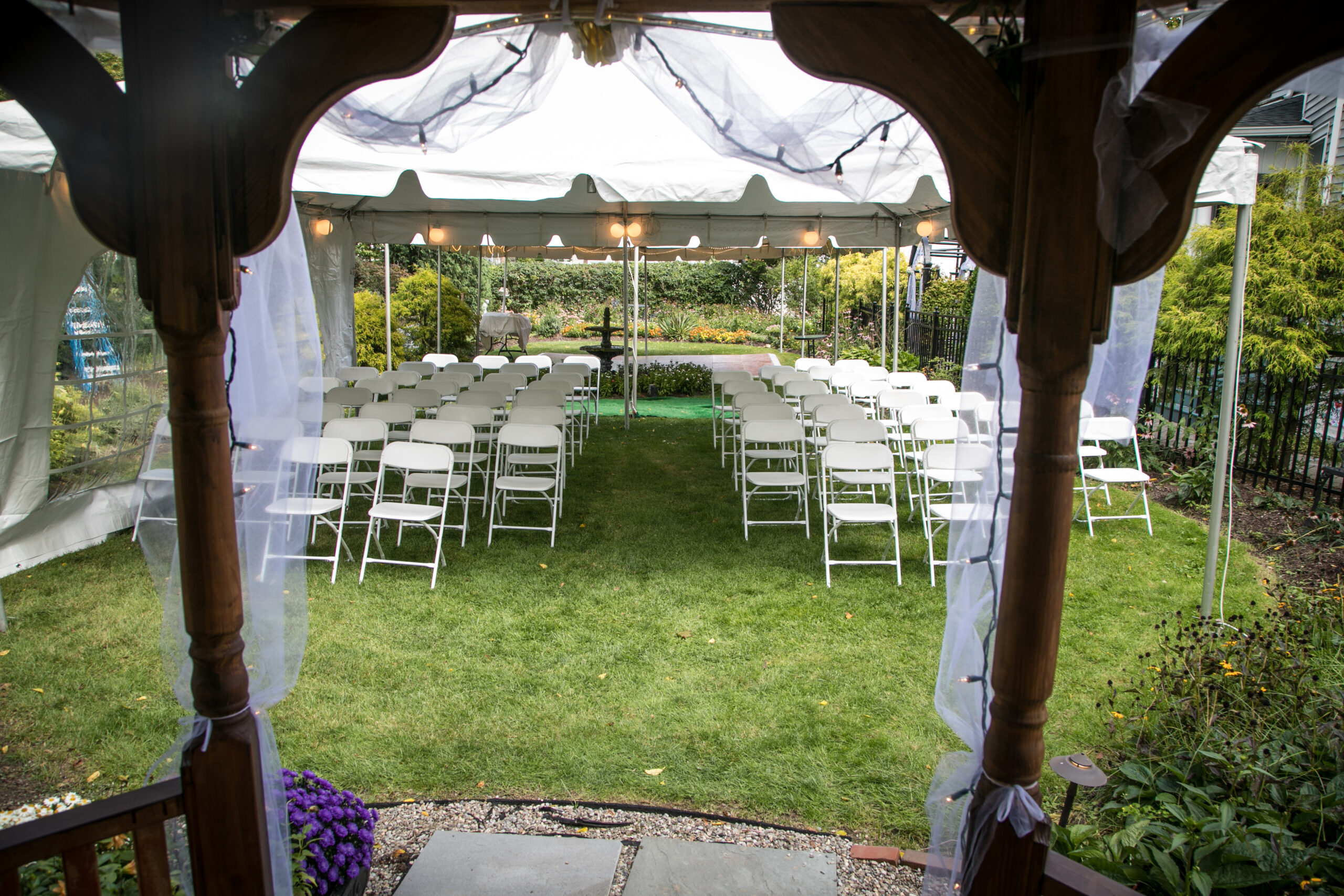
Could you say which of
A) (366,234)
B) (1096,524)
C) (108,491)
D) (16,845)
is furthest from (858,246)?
(16,845)

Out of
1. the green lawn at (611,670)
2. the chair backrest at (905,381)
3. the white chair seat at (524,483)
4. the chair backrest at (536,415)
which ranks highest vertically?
the chair backrest at (905,381)

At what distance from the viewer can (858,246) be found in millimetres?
10508

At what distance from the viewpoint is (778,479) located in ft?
21.7

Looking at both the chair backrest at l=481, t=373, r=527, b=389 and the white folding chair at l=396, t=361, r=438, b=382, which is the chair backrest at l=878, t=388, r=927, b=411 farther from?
the white folding chair at l=396, t=361, r=438, b=382

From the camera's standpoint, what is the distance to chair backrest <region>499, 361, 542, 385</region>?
32.7 feet

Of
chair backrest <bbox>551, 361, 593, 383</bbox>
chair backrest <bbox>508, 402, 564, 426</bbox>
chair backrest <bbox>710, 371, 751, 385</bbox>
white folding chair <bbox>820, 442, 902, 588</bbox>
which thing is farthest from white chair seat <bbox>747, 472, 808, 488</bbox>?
chair backrest <bbox>551, 361, 593, 383</bbox>

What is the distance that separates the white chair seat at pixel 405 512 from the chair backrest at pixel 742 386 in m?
3.67

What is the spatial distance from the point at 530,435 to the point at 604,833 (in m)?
3.71

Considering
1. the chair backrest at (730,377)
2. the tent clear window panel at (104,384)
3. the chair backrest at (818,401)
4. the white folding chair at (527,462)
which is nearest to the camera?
the tent clear window panel at (104,384)

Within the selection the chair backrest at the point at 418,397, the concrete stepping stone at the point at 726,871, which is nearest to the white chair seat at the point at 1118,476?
the concrete stepping stone at the point at 726,871

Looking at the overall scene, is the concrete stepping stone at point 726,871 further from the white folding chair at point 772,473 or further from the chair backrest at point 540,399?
the chair backrest at point 540,399

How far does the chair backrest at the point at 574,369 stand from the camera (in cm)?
1018

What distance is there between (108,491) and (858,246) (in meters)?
8.21

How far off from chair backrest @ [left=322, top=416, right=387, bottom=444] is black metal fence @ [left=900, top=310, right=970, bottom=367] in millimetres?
8778
